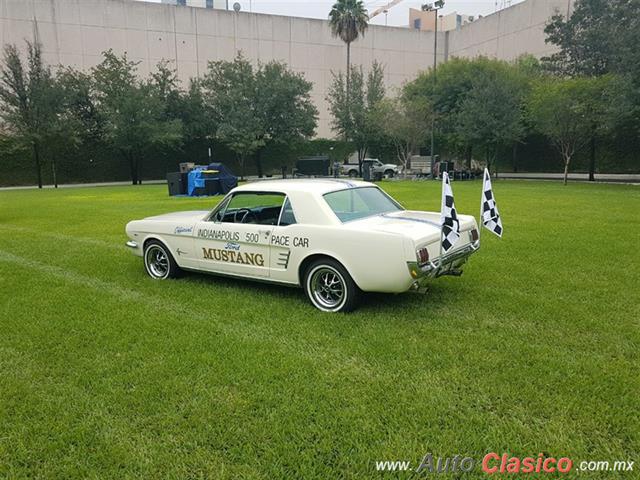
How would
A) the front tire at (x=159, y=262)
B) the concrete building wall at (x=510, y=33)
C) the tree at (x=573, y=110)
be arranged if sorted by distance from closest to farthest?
the front tire at (x=159, y=262) < the tree at (x=573, y=110) < the concrete building wall at (x=510, y=33)

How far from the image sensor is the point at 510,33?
49219 millimetres

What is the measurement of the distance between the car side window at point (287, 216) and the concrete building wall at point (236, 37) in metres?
43.2

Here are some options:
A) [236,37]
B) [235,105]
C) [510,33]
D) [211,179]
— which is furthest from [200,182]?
[510,33]

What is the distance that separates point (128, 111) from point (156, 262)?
94.3ft

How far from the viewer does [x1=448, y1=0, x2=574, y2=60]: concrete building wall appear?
45406 millimetres

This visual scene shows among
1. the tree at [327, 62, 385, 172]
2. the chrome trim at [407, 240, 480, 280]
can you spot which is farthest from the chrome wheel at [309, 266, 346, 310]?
the tree at [327, 62, 385, 172]

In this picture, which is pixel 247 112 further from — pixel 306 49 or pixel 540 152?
pixel 540 152

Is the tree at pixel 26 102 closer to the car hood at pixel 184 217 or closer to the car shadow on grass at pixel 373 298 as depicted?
the car hood at pixel 184 217

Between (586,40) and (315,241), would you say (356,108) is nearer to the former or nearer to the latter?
(586,40)

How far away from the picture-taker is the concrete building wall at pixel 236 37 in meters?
39.9

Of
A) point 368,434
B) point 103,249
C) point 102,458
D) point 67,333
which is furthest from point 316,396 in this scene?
point 103,249

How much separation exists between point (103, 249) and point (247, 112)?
2805 centimetres

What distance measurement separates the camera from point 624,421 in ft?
9.37

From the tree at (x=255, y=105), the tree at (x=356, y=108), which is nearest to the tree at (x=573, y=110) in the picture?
the tree at (x=356, y=108)
